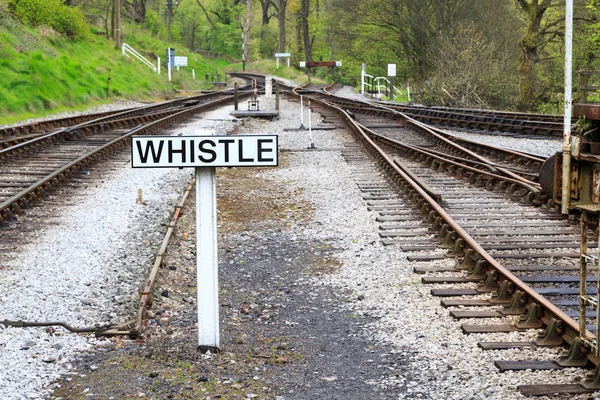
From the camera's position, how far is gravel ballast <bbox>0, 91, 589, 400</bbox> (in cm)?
519

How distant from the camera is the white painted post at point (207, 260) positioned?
19.1ft

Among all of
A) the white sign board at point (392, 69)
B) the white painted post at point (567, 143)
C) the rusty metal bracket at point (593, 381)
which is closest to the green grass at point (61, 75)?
the white sign board at point (392, 69)

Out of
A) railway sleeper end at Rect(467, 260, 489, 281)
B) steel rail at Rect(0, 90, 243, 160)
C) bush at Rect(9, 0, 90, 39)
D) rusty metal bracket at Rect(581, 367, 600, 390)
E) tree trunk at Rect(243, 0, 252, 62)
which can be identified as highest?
tree trunk at Rect(243, 0, 252, 62)

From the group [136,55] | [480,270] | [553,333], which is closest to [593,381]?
[553,333]

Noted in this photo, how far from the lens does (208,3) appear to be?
108312 mm

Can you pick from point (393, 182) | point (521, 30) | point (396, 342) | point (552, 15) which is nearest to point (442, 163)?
point (393, 182)

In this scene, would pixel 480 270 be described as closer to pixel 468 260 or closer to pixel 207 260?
pixel 468 260

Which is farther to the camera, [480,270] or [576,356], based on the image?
[480,270]

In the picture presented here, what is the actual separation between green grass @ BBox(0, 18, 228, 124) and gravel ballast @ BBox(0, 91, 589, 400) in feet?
48.8

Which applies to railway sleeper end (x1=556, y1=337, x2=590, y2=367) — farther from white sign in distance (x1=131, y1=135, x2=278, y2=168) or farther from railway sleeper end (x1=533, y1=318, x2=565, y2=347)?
white sign in distance (x1=131, y1=135, x2=278, y2=168)

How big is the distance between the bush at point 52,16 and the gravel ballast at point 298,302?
2956 centimetres

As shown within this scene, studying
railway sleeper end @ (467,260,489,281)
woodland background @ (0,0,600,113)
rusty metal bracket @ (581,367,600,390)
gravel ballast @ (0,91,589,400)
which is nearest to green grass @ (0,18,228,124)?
woodland background @ (0,0,600,113)

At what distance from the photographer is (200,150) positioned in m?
5.77

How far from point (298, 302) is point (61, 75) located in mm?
26226
